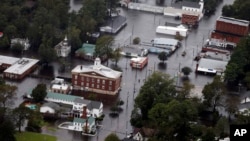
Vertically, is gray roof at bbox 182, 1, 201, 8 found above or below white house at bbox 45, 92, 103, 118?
above

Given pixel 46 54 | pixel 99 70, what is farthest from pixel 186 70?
pixel 46 54

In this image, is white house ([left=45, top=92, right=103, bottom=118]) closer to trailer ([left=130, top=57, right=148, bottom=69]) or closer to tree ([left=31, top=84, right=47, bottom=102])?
tree ([left=31, top=84, right=47, bottom=102])

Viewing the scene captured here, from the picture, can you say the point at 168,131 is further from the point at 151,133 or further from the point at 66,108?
the point at 66,108

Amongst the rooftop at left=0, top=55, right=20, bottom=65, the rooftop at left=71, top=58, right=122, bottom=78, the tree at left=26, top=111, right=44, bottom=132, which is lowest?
the tree at left=26, top=111, right=44, bottom=132

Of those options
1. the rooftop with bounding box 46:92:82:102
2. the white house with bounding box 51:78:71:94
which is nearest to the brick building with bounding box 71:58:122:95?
the white house with bounding box 51:78:71:94

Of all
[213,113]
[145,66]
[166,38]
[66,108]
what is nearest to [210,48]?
[166,38]

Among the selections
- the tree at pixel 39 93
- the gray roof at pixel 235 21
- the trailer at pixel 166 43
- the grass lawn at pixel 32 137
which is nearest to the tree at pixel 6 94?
the tree at pixel 39 93
